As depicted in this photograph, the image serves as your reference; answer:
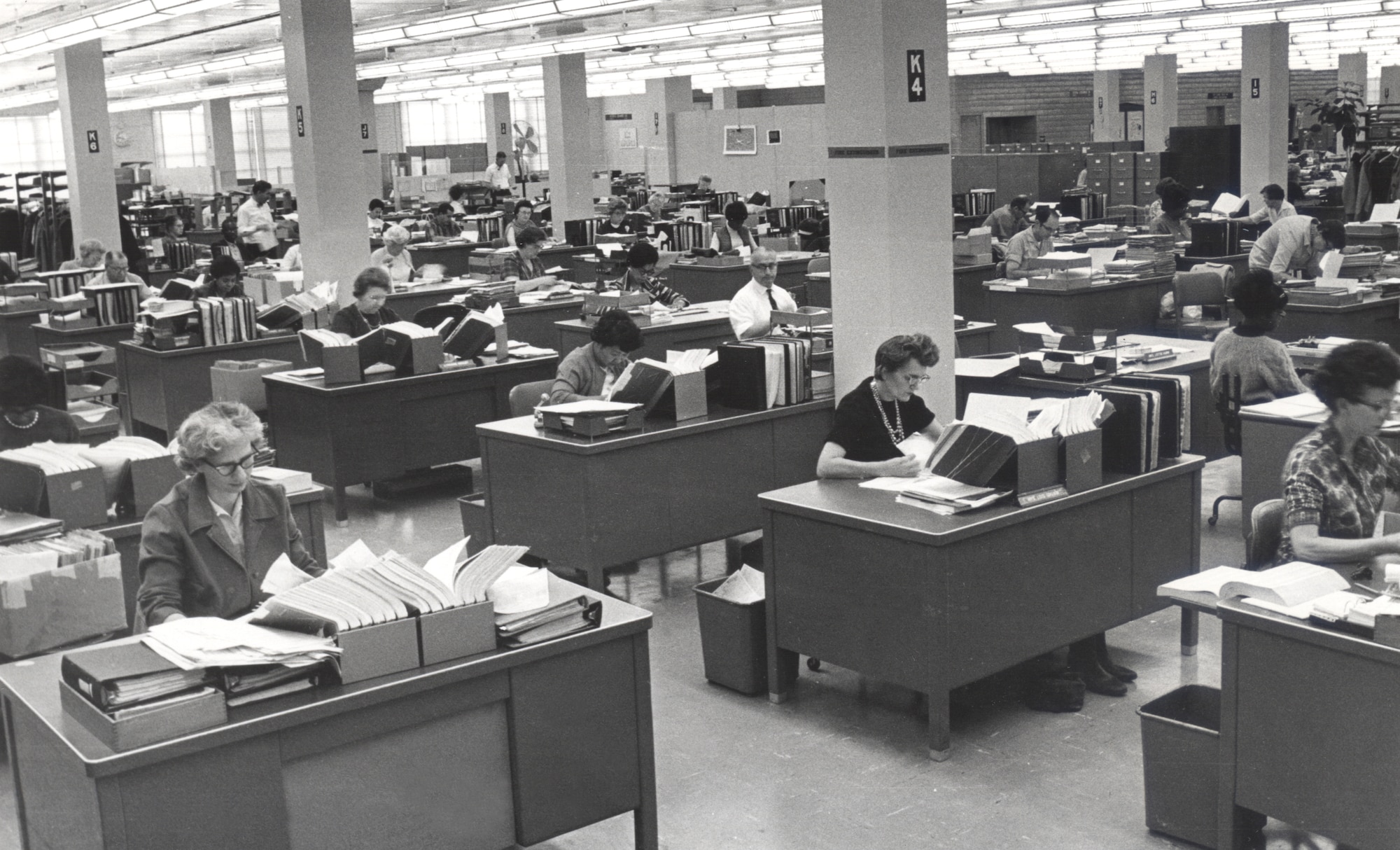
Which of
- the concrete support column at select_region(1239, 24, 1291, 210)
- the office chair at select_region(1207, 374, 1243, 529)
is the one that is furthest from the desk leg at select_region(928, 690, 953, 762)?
the concrete support column at select_region(1239, 24, 1291, 210)

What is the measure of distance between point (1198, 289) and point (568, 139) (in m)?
10.1

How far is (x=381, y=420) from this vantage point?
25.2 feet

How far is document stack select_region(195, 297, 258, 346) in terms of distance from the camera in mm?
9000

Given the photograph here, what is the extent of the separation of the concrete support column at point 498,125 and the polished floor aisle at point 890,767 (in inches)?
1008

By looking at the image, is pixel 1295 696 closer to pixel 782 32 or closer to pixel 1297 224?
pixel 1297 224

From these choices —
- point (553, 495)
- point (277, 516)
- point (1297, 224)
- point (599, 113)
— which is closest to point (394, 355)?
point (553, 495)

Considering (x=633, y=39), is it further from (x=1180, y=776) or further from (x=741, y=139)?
(x=1180, y=776)

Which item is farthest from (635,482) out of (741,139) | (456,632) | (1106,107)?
(1106,107)

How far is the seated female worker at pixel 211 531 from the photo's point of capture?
12.4ft

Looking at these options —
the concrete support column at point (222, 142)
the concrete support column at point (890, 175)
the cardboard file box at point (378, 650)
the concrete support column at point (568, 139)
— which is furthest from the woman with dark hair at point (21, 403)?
the concrete support column at point (222, 142)

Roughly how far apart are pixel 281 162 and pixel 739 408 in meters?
33.7

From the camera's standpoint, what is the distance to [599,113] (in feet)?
111

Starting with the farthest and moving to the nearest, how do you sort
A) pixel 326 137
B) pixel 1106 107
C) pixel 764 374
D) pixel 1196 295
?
pixel 1106 107, pixel 326 137, pixel 1196 295, pixel 764 374

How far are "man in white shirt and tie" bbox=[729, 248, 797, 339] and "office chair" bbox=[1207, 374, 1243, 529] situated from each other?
263 cm
